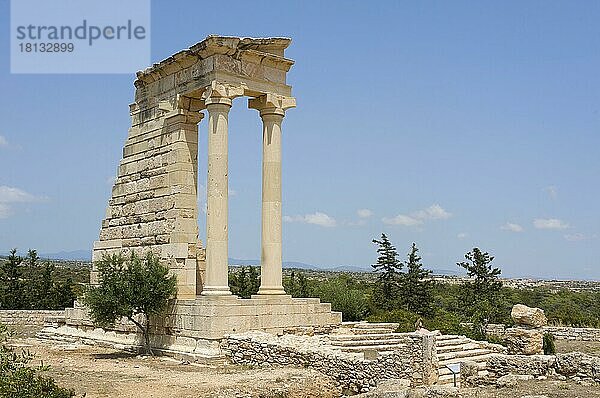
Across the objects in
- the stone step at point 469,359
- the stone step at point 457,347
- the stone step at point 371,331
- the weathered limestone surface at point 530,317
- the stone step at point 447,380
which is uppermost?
the weathered limestone surface at point 530,317

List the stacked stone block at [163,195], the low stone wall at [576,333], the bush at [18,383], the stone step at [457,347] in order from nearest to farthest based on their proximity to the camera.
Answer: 1. the bush at [18,383]
2. the stone step at [457,347]
3. the stacked stone block at [163,195]
4. the low stone wall at [576,333]

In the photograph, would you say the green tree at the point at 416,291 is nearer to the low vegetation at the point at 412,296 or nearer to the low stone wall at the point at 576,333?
the low vegetation at the point at 412,296

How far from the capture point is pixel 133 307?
20312mm

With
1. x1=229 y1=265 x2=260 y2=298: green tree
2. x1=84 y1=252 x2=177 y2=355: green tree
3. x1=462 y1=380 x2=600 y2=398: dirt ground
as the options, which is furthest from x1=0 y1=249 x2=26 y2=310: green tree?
x1=462 y1=380 x2=600 y2=398: dirt ground

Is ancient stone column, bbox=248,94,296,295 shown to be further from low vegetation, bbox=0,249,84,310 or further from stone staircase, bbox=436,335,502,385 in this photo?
low vegetation, bbox=0,249,84,310

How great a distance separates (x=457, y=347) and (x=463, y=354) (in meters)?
0.70

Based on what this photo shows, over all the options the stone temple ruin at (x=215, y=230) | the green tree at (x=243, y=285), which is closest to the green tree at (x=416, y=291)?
the green tree at (x=243, y=285)

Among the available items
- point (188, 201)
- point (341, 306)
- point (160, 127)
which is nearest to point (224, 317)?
point (188, 201)

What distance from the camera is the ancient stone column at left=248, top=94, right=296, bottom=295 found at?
71.4 feet

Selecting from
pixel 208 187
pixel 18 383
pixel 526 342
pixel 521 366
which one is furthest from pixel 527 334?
pixel 18 383

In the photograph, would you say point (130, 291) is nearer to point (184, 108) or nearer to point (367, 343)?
point (184, 108)

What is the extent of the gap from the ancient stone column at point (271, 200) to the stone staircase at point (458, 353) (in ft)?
17.4

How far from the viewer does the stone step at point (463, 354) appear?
1787cm

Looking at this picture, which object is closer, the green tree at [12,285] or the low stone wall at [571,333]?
the low stone wall at [571,333]
